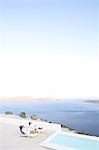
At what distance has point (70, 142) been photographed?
3.53 meters

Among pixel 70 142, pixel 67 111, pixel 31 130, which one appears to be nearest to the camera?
pixel 70 142

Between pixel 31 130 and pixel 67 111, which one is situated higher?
pixel 67 111

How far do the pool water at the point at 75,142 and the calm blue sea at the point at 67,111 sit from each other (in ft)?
2.49

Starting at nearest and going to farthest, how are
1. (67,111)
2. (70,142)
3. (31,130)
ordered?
(70,142) < (31,130) < (67,111)

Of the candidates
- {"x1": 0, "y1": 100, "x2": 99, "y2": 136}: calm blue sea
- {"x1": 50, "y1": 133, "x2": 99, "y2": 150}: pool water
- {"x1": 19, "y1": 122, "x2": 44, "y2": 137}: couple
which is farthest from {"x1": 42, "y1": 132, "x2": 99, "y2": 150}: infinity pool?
{"x1": 0, "y1": 100, "x2": 99, "y2": 136}: calm blue sea

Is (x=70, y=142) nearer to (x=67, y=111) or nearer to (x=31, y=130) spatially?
(x=31, y=130)

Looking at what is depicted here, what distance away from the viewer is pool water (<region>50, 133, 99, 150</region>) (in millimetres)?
3357

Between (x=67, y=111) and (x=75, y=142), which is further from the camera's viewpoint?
(x=67, y=111)

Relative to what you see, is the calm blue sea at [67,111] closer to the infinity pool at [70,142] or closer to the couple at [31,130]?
the infinity pool at [70,142]

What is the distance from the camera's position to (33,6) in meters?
5.15

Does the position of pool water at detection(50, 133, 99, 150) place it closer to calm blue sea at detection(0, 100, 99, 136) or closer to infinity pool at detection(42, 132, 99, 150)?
infinity pool at detection(42, 132, 99, 150)

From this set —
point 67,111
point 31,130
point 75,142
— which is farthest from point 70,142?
point 67,111

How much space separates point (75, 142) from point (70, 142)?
0.08 meters

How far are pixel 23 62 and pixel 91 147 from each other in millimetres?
2958
